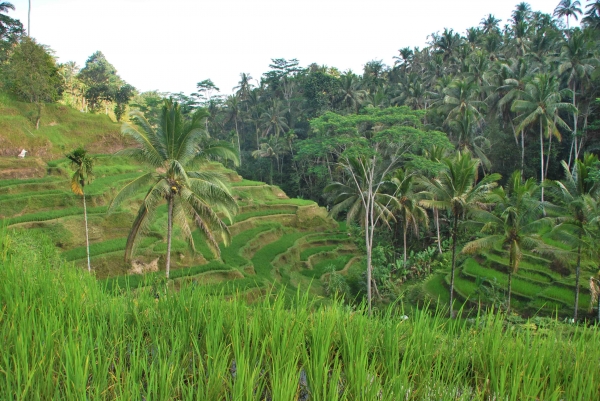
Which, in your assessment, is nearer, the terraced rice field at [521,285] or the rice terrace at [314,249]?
the rice terrace at [314,249]

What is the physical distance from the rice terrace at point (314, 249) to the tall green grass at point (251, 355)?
0.03 m

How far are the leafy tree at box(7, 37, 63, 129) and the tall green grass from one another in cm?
2404

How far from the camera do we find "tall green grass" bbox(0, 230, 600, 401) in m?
2.96

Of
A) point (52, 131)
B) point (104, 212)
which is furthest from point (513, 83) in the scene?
point (52, 131)

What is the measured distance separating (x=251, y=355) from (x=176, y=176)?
9251 millimetres

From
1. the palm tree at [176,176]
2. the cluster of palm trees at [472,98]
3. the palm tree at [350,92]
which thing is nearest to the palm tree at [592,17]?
the cluster of palm trees at [472,98]

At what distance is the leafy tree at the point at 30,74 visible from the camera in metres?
24.0

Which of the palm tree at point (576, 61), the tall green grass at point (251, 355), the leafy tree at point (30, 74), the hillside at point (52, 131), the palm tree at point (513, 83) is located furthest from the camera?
the palm tree at point (513, 83)

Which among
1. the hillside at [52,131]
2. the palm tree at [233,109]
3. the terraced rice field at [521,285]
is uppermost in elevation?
the palm tree at [233,109]

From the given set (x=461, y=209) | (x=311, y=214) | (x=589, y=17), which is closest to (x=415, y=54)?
(x=589, y=17)

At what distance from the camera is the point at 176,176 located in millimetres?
12148

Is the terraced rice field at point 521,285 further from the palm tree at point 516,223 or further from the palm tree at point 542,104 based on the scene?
the palm tree at point 542,104

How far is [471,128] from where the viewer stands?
1224 inches

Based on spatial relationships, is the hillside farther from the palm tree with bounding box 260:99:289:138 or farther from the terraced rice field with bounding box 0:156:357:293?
the palm tree with bounding box 260:99:289:138
